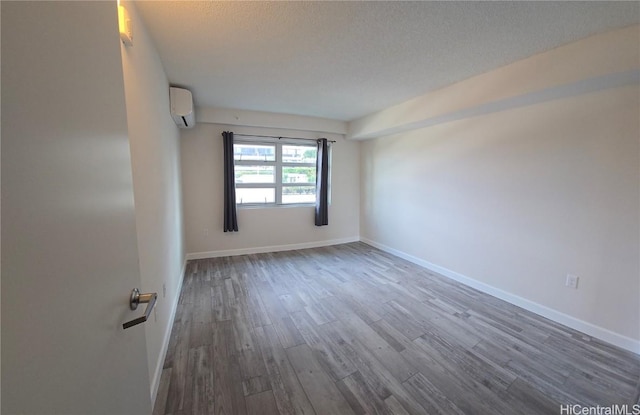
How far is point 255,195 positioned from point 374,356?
10.9ft

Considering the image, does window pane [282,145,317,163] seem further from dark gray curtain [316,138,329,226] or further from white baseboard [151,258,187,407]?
white baseboard [151,258,187,407]

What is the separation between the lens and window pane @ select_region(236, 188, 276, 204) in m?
4.39

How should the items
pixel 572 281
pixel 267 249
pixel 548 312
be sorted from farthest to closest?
pixel 267 249, pixel 548 312, pixel 572 281

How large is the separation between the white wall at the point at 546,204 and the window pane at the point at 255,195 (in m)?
2.55

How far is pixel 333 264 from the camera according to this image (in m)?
3.97

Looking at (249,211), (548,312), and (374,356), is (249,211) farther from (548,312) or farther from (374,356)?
(548,312)

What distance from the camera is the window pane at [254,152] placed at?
14.1 ft

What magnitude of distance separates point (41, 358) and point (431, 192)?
12.9 ft

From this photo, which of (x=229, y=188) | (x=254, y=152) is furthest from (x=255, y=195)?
(x=254, y=152)

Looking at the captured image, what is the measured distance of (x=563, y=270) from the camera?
7.88ft

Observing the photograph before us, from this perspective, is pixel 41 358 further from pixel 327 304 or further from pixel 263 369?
pixel 327 304

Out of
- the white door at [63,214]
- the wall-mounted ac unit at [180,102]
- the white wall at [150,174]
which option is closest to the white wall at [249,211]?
the wall-mounted ac unit at [180,102]

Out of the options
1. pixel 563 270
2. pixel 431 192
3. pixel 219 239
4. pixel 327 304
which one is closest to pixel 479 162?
pixel 431 192

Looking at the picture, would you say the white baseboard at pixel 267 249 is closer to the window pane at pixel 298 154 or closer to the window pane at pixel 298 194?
the window pane at pixel 298 194
